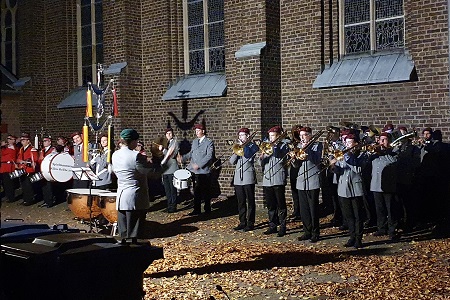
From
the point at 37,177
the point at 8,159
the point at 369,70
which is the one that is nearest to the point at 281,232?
the point at 369,70

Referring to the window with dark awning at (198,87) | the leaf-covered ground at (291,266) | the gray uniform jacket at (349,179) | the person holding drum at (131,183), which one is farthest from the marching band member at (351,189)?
the window with dark awning at (198,87)

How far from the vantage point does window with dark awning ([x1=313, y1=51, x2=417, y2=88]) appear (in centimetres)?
1251

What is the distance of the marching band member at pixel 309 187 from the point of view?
1023cm

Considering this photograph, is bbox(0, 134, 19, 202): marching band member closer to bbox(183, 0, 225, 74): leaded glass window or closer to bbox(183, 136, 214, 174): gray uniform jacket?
bbox(183, 0, 225, 74): leaded glass window

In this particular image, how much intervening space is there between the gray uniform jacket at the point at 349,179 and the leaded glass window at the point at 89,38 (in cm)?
1233

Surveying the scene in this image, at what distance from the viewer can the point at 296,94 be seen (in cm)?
1423

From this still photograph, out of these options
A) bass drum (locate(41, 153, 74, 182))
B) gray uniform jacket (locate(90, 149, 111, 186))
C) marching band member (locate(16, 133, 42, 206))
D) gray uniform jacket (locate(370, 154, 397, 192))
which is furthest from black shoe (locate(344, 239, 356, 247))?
marching band member (locate(16, 133, 42, 206))

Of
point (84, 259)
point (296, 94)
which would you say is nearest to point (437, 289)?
point (84, 259)

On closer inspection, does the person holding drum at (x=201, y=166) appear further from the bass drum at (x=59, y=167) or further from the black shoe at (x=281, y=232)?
the black shoe at (x=281, y=232)

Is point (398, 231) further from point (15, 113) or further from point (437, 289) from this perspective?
point (15, 113)

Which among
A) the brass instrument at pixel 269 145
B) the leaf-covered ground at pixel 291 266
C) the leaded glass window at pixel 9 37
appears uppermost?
the leaded glass window at pixel 9 37

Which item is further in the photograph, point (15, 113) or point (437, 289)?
point (15, 113)

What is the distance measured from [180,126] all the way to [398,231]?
7.70 m

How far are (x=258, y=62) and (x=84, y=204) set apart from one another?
5720mm
